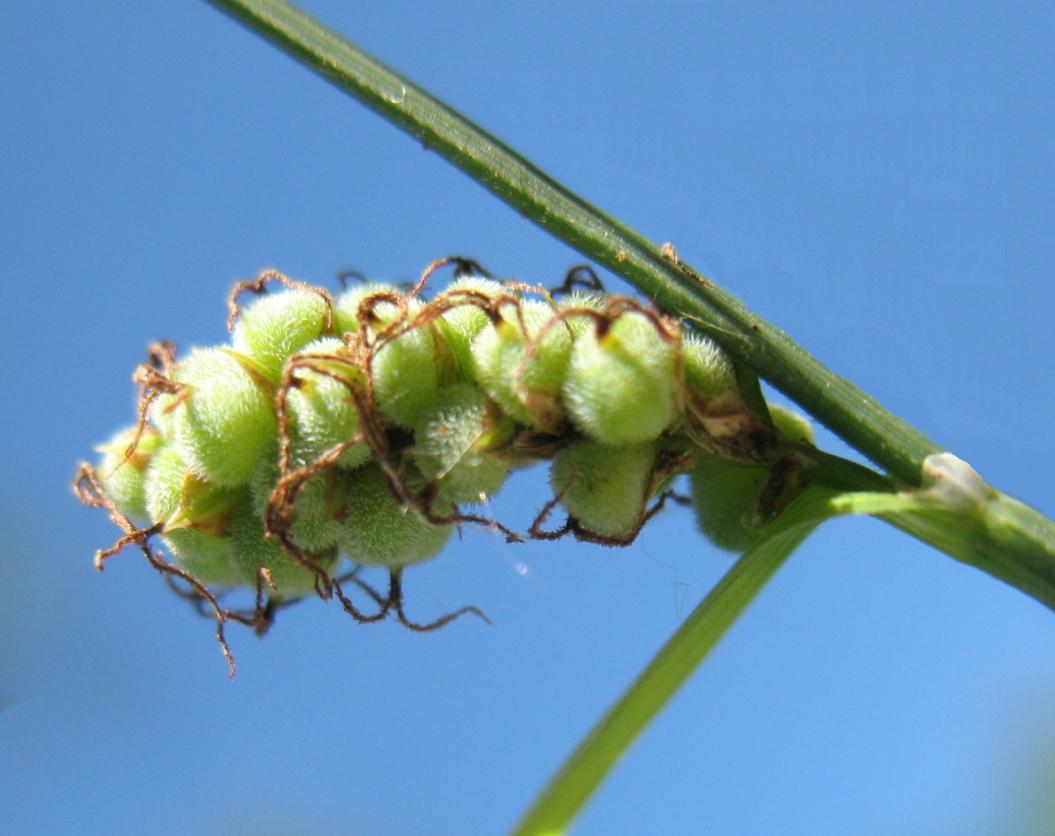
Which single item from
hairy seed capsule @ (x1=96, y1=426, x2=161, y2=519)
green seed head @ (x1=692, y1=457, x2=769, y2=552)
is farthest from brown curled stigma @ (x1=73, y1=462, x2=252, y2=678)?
green seed head @ (x1=692, y1=457, x2=769, y2=552)

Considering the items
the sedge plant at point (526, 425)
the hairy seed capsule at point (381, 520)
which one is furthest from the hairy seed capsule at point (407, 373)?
the hairy seed capsule at point (381, 520)

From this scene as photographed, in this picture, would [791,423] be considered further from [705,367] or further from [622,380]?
[622,380]

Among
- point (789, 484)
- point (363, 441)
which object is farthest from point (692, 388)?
point (363, 441)

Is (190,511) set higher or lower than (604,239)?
lower

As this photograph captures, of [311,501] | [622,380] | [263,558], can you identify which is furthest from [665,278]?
[263,558]

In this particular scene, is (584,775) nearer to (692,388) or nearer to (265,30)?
(692,388)

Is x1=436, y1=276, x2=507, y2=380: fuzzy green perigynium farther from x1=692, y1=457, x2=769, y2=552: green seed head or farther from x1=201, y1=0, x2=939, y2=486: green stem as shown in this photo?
x1=692, y1=457, x2=769, y2=552: green seed head
